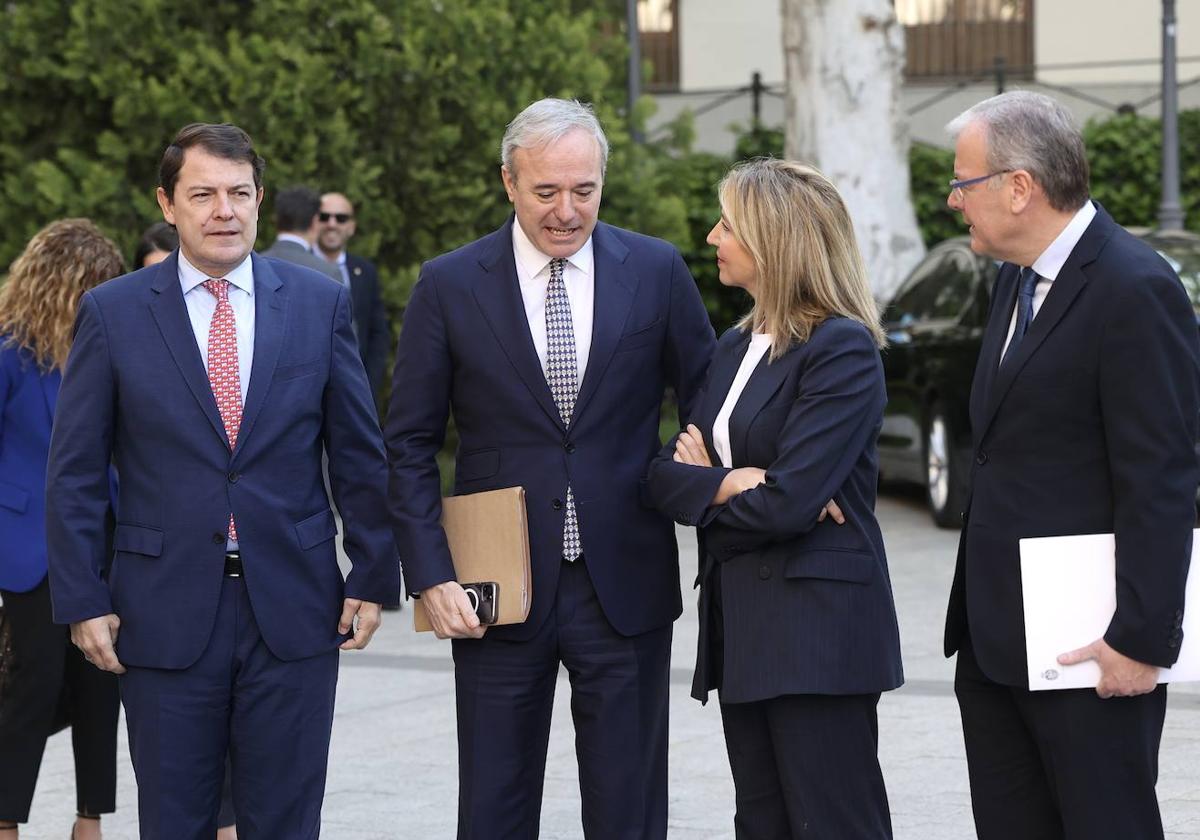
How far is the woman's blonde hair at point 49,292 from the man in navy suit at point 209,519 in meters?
1.12

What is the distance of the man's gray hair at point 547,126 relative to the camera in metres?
4.43

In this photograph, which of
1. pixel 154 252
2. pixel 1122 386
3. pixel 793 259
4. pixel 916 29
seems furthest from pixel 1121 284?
pixel 916 29

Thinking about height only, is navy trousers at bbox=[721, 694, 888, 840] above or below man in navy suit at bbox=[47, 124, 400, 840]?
below

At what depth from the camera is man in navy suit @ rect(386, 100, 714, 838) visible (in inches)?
177

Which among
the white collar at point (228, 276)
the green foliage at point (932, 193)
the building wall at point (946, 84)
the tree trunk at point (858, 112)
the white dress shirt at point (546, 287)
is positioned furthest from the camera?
the building wall at point (946, 84)

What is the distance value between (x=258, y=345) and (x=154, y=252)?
2104 mm

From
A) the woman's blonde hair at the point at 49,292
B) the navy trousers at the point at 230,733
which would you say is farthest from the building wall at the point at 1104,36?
the navy trousers at the point at 230,733

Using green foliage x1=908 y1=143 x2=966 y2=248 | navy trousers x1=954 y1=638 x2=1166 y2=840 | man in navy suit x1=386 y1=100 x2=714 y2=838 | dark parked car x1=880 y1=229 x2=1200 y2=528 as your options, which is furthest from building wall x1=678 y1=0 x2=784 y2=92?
navy trousers x1=954 y1=638 x2=1166 y2=840

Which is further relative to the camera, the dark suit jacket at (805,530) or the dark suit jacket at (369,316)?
the dark suit jacket at (369,316)

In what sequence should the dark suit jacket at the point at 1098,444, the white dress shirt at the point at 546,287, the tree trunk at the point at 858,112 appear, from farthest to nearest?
the tree trunk at the point at 858,112 → the white dress shirt at the point at 546,287 → the dark suit jacket at the point at 1098,444

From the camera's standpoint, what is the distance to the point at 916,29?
23891 millimetres

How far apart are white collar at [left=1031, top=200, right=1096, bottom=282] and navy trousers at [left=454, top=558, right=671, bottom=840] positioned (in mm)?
1285

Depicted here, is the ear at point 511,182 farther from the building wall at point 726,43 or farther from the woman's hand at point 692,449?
the building wall at point 726,43

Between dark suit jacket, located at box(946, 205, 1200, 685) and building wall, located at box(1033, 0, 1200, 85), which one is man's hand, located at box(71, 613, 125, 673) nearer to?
dark suit jacket, located at box(946, 205, 1200, 685)
